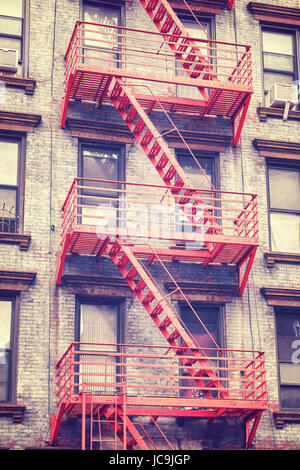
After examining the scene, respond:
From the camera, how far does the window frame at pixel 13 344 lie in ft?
55.2

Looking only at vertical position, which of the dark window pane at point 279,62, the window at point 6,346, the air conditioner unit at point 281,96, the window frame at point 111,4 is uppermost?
the window frame at point 111,4

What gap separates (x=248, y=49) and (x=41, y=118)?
4.84 meters

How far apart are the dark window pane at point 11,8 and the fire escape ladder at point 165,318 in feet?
19.8

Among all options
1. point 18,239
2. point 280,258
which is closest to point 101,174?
point 18,239

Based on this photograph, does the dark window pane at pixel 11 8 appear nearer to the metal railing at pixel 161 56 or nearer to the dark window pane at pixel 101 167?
the metal railing at pixel 161 56

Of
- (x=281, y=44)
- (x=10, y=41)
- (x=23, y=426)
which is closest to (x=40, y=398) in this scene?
(x=23, y=426)

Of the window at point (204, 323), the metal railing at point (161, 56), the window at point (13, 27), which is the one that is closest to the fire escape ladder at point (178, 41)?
the metal railing at point (161, 56)

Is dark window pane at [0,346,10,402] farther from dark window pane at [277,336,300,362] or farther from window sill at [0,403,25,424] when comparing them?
dark window pane at [277,336,300,362]

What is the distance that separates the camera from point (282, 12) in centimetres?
2114

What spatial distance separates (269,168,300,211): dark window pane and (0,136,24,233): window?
5714 millimetres

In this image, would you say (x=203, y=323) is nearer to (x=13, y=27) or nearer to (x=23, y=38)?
(x=23, y=38)

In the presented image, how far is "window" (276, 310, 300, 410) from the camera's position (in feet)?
60.0

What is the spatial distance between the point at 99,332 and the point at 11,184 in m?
3.64

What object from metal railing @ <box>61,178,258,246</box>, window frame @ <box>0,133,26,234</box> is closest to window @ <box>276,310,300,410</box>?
metal railing @ <box>61,178,258,246</box>
